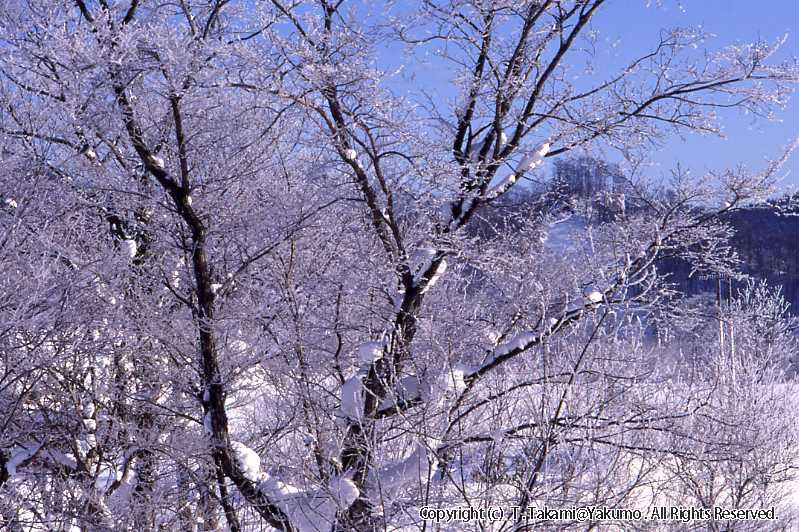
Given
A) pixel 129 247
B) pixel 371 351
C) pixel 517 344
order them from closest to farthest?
pixel 371 351 → pixel 517 344 → pixel 129 247

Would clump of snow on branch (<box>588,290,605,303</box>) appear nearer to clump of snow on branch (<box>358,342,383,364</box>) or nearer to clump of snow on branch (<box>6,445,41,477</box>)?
clump of snow on branch (<box>358,342,383,364</box>)

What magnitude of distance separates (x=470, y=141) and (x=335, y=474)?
10.2 feet

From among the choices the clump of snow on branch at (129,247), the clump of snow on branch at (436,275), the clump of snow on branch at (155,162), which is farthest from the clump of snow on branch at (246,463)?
the clump of snow on branch at (129,247)

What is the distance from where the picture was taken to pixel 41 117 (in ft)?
27.1

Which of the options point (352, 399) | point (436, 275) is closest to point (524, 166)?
point (436, 275)

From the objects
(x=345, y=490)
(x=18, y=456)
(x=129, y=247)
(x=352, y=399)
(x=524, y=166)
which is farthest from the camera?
(x=18, y=456)

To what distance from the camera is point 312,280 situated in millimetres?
7000

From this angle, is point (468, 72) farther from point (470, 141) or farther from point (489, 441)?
point (489, 441)

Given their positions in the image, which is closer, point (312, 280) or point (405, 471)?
point (405, 471)

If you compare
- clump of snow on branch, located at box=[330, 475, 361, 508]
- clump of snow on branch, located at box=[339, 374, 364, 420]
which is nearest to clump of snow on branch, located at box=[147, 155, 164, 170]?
clump of snow on branch, located at box=[339, 374, 364, 420]

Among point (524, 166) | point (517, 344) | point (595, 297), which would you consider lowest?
point (517, 344)

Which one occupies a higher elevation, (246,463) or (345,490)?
(246,463)

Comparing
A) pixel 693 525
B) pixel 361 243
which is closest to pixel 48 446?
pixel 361 243

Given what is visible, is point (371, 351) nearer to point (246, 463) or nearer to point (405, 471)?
point (405, 471)
